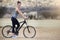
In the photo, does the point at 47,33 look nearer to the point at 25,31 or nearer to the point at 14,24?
the point at 25,31

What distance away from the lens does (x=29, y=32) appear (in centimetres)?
227

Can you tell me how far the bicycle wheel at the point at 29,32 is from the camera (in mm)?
2208

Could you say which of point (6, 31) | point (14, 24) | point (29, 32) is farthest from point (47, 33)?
point (6, 31)

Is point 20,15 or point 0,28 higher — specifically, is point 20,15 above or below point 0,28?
above

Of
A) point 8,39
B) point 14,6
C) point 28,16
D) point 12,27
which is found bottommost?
A: point 8,39

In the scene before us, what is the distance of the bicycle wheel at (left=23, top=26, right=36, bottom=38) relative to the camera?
2208 millimetres

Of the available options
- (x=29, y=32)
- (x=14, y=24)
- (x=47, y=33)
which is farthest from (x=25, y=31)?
(x=47, y=33)

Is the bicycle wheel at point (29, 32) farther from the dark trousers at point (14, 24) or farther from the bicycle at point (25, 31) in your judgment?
the dark trousers at point (14, 24)

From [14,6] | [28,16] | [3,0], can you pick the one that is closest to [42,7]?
[28,16]

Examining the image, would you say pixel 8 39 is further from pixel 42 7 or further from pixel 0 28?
pixel 42 7

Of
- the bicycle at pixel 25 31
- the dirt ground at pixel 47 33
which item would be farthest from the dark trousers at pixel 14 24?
the dirt ground at pixel 47 33

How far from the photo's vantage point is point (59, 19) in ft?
7.07

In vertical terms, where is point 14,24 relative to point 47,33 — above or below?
above

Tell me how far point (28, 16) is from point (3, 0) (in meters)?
0.41
